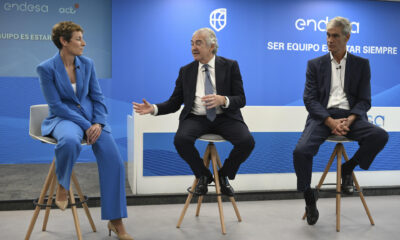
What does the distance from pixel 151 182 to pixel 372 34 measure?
4639mm

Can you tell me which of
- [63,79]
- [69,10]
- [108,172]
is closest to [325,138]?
[108,172]

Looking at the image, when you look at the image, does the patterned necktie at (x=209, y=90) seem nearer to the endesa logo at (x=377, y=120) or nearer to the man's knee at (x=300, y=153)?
the man's knee at (x=300, y=153)

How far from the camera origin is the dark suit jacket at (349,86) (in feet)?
11.0

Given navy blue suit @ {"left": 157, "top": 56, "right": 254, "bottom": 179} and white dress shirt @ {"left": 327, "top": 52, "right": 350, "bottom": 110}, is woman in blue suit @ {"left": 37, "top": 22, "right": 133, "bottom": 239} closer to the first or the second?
navy blue suit @ {"left": 157, "top": 56, "right": 254, "bottom": 179}

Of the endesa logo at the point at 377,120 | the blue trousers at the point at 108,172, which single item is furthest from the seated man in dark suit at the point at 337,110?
the blue trousers at the point at 108,172

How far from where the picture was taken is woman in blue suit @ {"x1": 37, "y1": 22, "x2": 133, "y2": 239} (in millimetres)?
2779

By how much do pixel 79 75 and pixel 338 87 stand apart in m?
2.02

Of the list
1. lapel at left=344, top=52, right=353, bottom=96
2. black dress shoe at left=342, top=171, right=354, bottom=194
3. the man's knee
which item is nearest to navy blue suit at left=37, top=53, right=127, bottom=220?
the man's knee

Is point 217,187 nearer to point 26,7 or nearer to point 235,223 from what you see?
point 235,223

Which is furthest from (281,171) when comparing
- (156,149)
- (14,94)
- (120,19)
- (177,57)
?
(14,94)

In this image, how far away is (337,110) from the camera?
3.38 metres

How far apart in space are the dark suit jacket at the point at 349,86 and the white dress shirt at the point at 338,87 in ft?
0.11

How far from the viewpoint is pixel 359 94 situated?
3393 mm

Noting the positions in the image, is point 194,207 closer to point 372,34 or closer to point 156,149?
point 156,149
